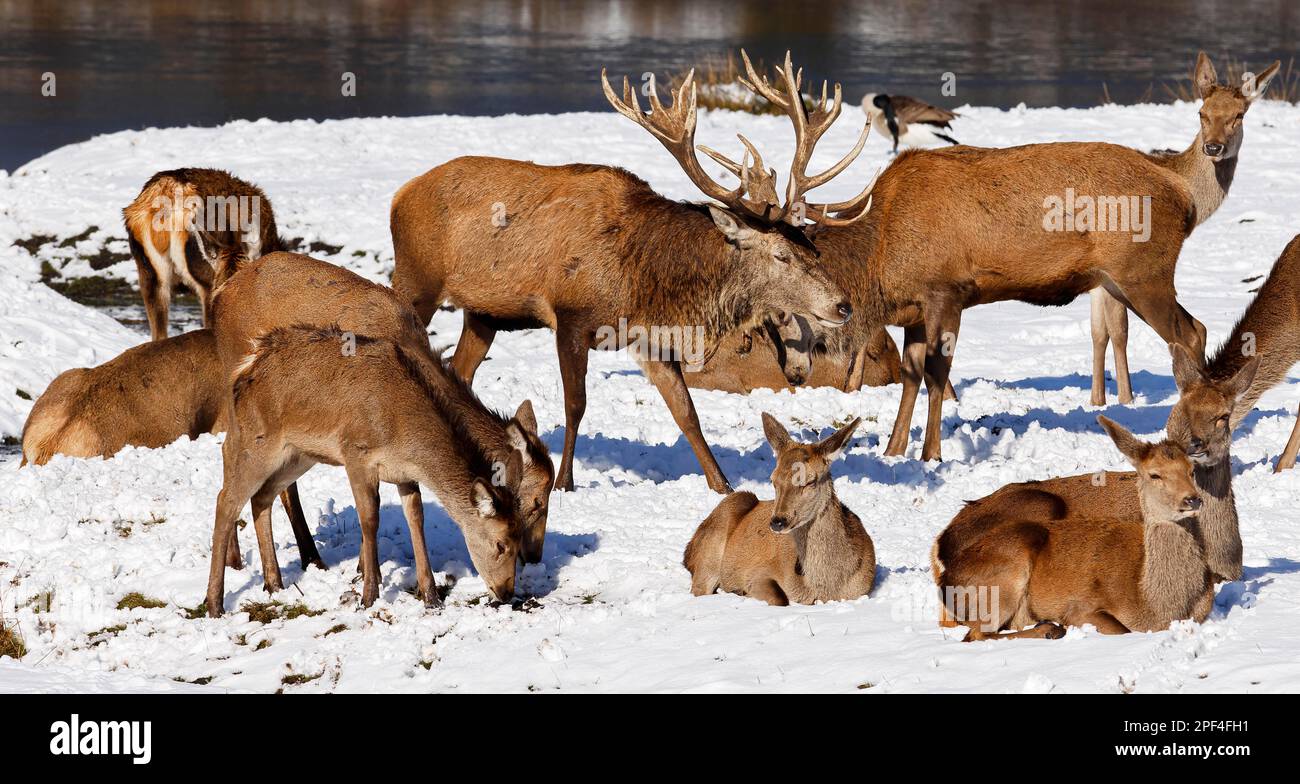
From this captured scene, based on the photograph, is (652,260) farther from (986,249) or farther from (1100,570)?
(1100,570)

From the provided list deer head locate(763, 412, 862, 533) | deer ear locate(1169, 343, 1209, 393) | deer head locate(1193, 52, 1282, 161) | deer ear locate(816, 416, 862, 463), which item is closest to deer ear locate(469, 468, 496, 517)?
deer head locate(763, 412, 862, 533)

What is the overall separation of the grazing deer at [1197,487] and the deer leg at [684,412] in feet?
8.17

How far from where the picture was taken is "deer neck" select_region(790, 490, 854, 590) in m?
8.43

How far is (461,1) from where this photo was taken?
171 feet

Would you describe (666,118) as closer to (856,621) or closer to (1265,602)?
(856,621)

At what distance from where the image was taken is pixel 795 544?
8.50 meters

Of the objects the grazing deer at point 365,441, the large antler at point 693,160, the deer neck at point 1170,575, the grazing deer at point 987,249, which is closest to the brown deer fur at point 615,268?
the large antler at point 693,160

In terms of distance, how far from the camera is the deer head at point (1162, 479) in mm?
7383

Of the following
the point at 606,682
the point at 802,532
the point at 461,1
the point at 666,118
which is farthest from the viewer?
the point at 461,1

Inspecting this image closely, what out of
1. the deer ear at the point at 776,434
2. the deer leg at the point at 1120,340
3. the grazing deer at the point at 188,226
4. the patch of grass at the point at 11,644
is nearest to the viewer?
the patch of grass at the point at 11,644

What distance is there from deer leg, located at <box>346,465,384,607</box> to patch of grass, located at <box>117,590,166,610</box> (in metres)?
1.14

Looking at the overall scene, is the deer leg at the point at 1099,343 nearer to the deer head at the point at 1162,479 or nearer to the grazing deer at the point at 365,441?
the deer head at the point at 1162,479
